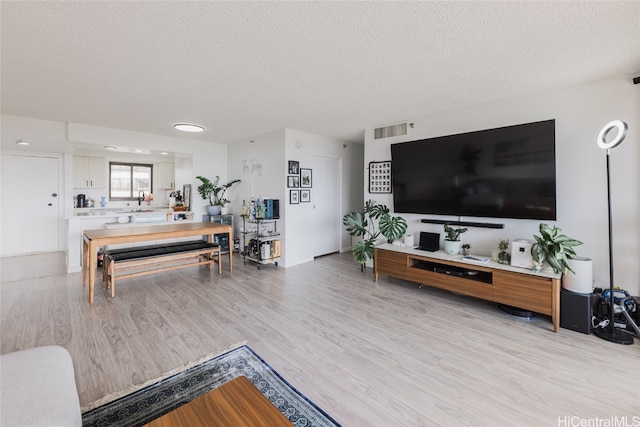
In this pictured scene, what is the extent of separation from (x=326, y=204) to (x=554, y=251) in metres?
3.65

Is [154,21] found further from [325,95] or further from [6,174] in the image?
[6,174]

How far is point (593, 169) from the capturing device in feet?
8.92

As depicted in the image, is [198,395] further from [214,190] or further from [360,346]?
[214,190]

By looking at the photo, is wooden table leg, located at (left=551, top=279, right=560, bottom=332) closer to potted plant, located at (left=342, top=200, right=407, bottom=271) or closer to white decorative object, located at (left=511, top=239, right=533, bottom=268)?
white decorative object, located at (left=511, top=239, right=533, bottom=268)

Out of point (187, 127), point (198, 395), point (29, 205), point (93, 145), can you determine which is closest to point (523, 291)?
point (198, 395)

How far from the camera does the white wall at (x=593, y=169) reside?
2.56 metres

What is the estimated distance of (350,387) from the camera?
1.80 m

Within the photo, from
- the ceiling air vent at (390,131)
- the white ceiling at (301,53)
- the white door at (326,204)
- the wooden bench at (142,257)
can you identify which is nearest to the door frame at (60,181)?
the white ceiling at (301,53)

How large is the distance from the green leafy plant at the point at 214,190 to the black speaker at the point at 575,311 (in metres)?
5.36

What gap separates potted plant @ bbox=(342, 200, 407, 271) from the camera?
3939mm

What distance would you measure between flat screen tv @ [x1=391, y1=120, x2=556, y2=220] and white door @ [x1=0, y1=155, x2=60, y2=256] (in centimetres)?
694

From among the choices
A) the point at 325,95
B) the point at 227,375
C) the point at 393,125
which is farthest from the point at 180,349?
the point at 393,125

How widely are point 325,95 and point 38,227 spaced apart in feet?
21.8

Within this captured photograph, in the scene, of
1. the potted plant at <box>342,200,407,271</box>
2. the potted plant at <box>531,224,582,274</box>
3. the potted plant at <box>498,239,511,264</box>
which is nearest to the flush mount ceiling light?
the potted plant at <box>342,200,407,271</box>
